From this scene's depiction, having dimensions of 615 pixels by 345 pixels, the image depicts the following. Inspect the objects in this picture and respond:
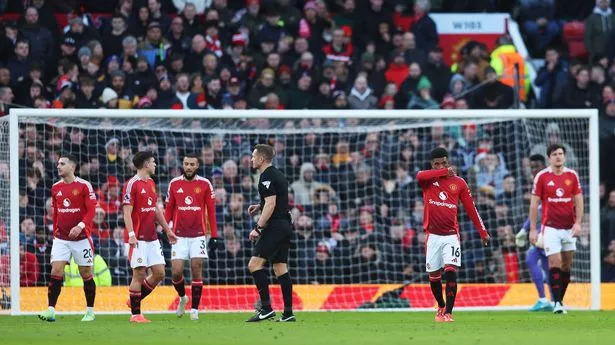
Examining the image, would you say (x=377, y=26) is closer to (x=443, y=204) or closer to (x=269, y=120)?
(x=269, y=120)

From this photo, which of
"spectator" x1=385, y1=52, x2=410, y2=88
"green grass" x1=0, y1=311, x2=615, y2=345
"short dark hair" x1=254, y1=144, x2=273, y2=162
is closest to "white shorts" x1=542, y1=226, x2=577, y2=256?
"green grass" x1=0, y1=311, x2=615, y2=345

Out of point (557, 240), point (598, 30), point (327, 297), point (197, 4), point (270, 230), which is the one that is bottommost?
point (327, 297)

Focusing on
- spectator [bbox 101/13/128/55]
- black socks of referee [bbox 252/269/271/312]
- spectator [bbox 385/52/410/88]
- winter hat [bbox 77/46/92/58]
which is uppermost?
spectator [bbox 101/13/128/55]

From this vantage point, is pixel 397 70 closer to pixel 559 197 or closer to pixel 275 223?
pixel 559 197

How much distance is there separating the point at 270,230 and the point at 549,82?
10.2 metres

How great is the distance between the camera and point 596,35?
26375 millimetres

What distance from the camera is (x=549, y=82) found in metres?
25.0

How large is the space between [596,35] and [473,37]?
7.48 ft

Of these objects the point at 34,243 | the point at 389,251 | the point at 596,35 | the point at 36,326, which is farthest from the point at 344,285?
the point at 596,35

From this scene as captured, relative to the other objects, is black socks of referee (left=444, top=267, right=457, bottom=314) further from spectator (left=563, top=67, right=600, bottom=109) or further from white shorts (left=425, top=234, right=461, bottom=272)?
spectator (left=563, top=67, right=600, bottom=109)

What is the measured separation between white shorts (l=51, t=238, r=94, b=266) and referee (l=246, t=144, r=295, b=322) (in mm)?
2339

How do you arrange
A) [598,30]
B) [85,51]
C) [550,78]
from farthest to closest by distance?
1. [598,30]
2. [550,78]
3. [85,51]

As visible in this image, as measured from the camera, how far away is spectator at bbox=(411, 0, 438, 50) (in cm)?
2592

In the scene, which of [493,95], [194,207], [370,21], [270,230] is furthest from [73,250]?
[370,21]
